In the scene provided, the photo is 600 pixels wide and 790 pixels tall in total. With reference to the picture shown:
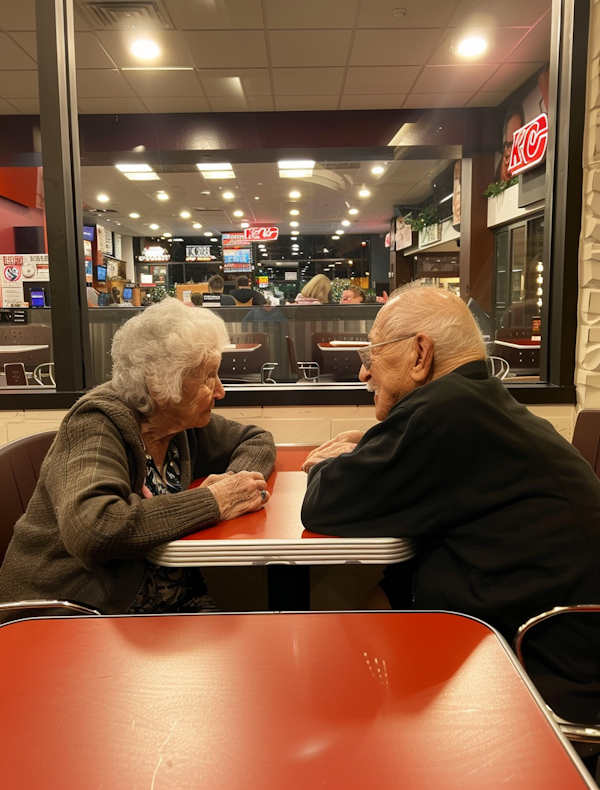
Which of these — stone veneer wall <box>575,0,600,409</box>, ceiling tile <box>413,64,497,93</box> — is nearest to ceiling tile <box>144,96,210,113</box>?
ceiling tile <box>413,64,497,93</box>

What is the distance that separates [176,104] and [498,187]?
3.89 m

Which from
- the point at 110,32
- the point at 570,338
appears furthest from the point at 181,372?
the point at 110,32

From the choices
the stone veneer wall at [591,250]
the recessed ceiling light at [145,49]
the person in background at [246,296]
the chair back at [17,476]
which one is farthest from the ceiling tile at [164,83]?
the chair back at [17,476]

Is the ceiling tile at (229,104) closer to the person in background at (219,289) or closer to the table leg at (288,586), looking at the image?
the person in background at (219,289)

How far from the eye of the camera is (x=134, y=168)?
7.96 meters

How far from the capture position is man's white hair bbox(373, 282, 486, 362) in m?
1.51

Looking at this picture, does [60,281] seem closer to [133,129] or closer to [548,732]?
[548,732]

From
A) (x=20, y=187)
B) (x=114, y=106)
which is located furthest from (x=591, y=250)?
(x=20, y=187)

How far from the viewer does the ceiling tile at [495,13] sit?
15.5 feet

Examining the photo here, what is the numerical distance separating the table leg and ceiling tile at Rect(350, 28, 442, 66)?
497 cm

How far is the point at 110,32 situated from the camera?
500 cm

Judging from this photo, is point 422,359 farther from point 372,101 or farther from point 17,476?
point 372,101

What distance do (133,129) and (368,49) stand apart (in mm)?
2941

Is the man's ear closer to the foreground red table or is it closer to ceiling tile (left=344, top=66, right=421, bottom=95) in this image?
the foreground red table
